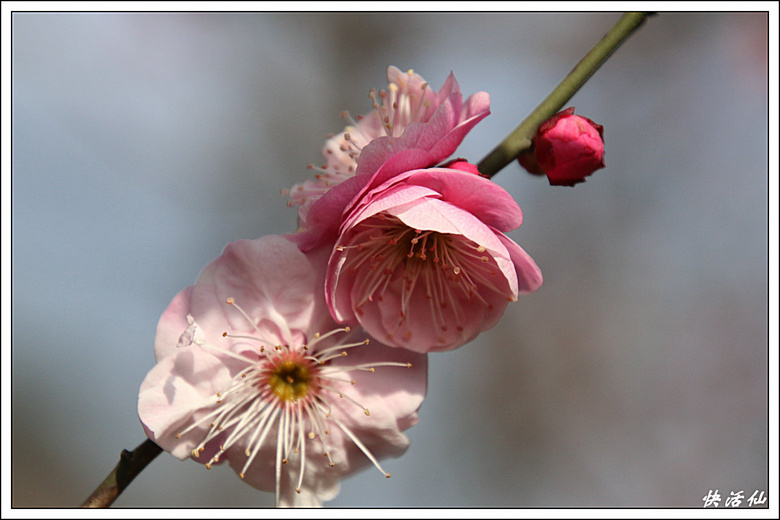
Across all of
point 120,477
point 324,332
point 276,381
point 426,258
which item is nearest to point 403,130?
point 426,258

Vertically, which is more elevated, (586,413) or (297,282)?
(297,282)

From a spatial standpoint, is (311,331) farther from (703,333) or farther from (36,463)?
(703,333)

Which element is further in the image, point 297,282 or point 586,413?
point 586,413

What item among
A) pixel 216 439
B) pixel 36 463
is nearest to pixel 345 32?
pixel 36 463

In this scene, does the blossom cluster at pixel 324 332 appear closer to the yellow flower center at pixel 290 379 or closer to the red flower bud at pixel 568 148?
the yellow flower center at pixel 290 379

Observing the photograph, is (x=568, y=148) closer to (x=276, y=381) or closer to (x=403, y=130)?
(x=403, y=130)

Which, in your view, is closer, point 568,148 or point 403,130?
point 568,148

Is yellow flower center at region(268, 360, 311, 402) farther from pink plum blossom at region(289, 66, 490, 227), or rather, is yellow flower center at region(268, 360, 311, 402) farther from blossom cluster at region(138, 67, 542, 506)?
pink plum blossom at region(289, 66, 490, 227)
